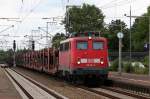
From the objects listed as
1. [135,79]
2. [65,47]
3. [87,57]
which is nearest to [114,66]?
[135,79]

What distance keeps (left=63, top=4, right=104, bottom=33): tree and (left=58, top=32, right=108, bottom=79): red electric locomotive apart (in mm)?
96189

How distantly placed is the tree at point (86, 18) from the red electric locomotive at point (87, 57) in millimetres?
96189

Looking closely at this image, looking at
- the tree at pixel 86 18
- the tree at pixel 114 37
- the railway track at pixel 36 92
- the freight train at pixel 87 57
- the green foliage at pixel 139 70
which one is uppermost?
the tree at pixel 86 18

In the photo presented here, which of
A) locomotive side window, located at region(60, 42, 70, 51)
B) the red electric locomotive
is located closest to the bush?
locomotive side window, located at region(60, 42, 70, 51)

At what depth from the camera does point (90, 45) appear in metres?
34.8

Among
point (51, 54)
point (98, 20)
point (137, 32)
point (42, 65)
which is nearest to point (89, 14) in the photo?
point (98, 20)

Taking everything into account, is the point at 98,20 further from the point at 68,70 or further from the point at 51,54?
the point at 68,70

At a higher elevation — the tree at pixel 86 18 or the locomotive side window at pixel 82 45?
the tree at pixel 86 18

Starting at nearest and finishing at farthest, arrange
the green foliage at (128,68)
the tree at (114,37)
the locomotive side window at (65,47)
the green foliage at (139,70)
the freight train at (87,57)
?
1. the freight train at (87,57)
2. the locomotive side window at (65,47)
3. the green foliage at (139,70)
4. the green foliage at (128,68)
5. the tree at (114,37)

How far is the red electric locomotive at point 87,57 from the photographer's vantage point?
111ft

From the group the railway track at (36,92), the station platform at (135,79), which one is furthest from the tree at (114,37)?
the railway track at (36,92)

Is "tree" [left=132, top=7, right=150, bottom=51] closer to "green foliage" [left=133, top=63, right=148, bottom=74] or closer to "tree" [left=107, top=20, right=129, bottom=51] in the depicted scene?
"tree" [left=107, top=20, right=129, bottom=51]

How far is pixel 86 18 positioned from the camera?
139 metres

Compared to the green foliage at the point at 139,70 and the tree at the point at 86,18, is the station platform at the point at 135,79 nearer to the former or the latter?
the green foliage at the point at 139,70
